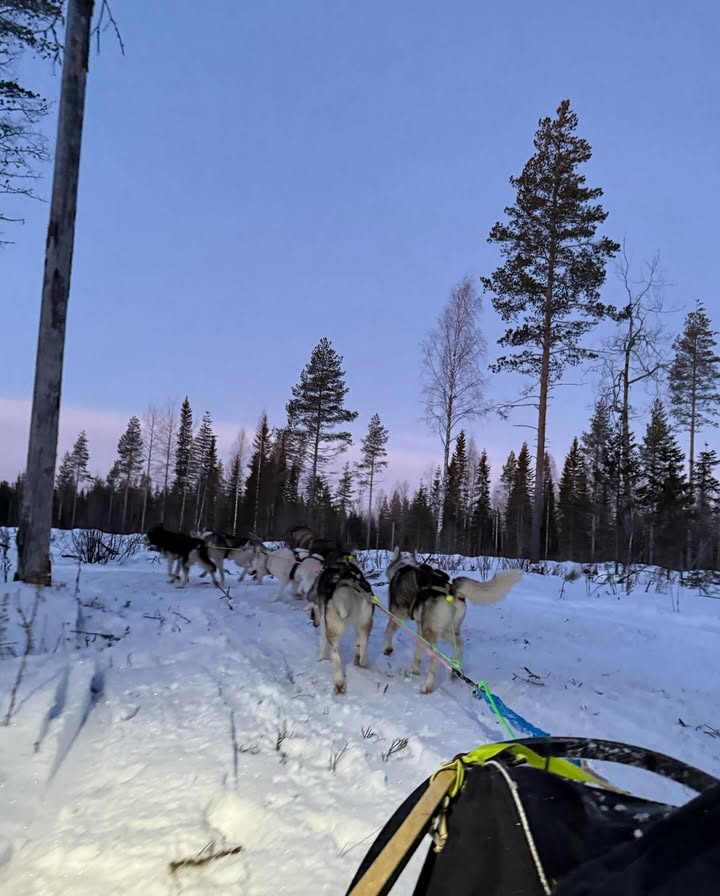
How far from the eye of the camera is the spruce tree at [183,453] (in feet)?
148

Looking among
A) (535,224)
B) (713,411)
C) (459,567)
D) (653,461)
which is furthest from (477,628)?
(713,411)

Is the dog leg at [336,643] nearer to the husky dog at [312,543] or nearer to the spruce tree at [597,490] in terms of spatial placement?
the husky dog at [312,543]

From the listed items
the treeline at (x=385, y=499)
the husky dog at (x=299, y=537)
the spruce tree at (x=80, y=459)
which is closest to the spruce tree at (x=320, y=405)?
the treeline at (x=385, y=499)

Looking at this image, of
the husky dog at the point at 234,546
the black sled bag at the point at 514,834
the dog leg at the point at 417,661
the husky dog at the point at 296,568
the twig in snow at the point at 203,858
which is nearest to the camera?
the black sled bag at the point at 514,834

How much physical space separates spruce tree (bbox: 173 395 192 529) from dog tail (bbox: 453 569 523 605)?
1581 inches

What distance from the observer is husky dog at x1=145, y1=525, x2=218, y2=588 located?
32.5 ft

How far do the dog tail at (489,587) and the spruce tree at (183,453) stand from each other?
40.2 m

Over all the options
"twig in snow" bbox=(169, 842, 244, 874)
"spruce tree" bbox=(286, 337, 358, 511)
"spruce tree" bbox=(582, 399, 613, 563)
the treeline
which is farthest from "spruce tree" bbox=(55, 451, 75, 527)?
"twig in snow" bbox=(169, 842, 244, 874)

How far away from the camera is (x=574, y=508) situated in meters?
41.2

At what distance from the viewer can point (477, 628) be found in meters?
7.41

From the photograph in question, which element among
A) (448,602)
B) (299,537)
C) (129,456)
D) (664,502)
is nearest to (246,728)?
(448,602)

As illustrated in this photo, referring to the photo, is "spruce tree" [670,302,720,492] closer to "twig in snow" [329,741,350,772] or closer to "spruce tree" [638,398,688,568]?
"spruce tree" [638,398,688,568]

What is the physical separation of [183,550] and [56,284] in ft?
17.7

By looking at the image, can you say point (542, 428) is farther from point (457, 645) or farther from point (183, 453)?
point (183, 453)
